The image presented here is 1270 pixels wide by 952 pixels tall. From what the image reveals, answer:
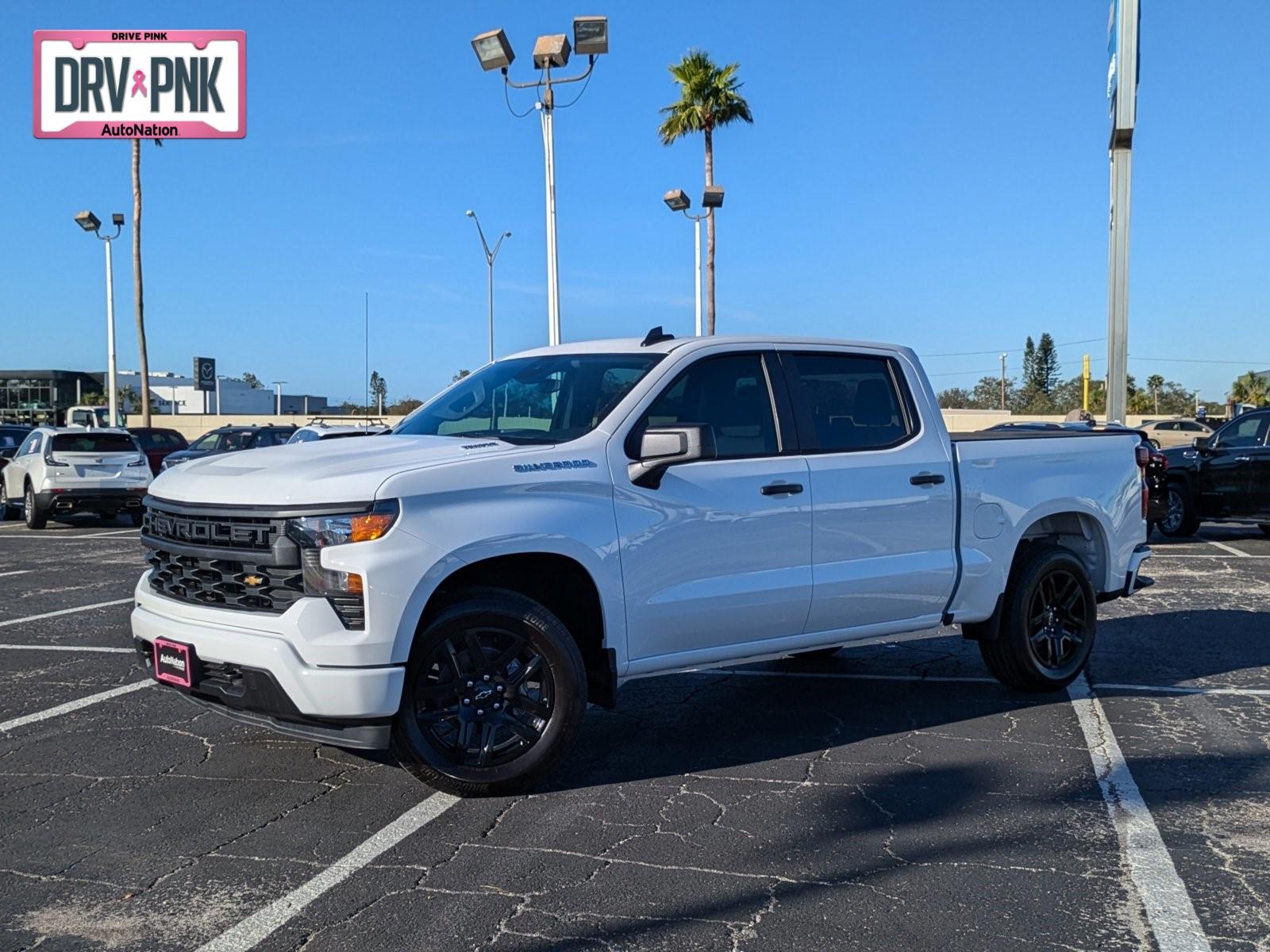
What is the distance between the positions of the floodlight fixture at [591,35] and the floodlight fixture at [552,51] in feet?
0.72

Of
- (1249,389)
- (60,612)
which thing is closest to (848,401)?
(60,612)

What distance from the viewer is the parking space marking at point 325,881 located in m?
3.65

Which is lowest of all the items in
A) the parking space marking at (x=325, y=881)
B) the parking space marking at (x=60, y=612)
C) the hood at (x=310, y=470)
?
the parking space marking at (x=60, y=612)

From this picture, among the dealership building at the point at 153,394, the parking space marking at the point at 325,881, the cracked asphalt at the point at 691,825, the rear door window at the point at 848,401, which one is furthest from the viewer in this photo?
the dealership building at the point at 153,394

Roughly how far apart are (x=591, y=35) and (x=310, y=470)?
16.0 m

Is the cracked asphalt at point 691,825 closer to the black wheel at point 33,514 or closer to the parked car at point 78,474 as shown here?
the parked car at point 78,474

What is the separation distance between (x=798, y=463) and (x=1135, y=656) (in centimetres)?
384

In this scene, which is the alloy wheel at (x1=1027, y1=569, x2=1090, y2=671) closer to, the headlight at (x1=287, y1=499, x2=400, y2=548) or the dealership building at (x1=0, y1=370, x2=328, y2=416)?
the headlight at (x1=287, y1=499, x2=400, y2=548)

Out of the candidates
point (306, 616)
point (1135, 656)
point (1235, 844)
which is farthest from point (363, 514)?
point (1135, 656)

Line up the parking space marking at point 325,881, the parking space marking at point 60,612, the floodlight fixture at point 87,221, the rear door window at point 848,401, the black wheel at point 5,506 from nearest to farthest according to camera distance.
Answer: the parking space marking at point 325,881 → the rear door window at point 848,401 → the parking space marking at point 60,612 → the black wheel at point 5,506 → the floodlight fixture at point 87,221

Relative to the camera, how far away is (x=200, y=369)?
36.6m

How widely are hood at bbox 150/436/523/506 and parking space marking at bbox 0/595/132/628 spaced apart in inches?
202

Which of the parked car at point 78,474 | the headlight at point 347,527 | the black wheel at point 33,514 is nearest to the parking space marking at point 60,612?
the headlight at point 347,527

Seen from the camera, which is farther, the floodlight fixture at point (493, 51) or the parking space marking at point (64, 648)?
the floodlight fixture at point (493, 51)
